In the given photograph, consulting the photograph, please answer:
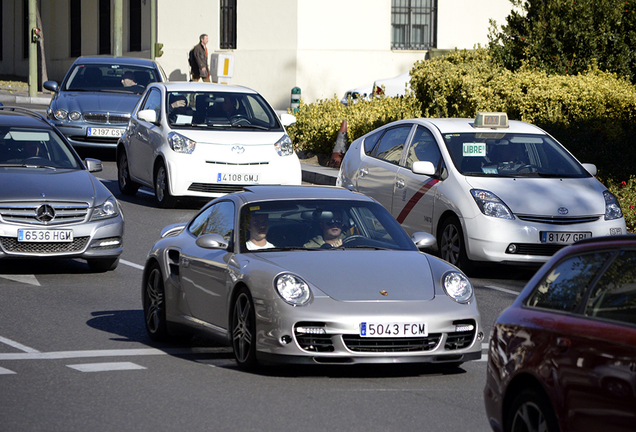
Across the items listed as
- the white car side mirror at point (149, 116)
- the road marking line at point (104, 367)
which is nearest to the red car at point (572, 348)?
the road marking line at point (104, 367)

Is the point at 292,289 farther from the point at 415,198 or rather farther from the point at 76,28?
the point at 76,28

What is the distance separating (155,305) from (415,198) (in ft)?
14.5

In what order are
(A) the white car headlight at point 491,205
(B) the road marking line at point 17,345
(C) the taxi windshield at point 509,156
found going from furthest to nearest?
(C) the taxi windshield at point 509,156
(A) the white car headlight at point 491,205
(B) the road marking line at point 17,345

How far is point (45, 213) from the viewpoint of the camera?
11.2 metres

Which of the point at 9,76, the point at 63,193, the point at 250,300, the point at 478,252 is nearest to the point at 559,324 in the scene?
the point at 250,300

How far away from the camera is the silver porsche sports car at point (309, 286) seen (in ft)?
23.0

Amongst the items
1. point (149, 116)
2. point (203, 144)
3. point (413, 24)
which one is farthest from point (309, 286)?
point (413, 24)

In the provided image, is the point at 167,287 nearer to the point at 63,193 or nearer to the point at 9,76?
the point at 63,193

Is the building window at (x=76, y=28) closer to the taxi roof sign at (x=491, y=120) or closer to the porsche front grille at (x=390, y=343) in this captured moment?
the taxi roof sign at (x=491, y=120)

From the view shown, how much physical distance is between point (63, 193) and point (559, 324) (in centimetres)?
767

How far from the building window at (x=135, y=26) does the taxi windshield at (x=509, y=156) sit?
101 feet

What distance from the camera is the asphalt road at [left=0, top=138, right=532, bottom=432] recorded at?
20.1ft

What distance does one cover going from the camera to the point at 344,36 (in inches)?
1423

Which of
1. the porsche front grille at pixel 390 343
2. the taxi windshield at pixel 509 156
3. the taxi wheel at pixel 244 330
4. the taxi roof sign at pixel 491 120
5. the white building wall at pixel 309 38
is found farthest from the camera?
the white building wall at pixel 309 38
